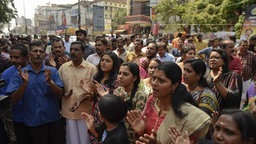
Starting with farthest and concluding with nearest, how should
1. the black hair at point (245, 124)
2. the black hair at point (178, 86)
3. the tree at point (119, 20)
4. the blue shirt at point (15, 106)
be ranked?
1. the tree at point (119, 20)
2. the blue shirt at point (15, 106)
3. the black hair at point (178, 86)
4. the black hair at point (245, 124)

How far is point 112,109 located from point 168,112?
0.51 metres

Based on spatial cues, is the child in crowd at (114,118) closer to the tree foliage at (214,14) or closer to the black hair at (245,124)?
the black hair at (245,124)

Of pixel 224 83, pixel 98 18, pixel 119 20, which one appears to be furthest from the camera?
pixel 119 20

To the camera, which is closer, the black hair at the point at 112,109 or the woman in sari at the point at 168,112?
the woman in sari at the point at 168,112

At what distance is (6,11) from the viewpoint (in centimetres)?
1583

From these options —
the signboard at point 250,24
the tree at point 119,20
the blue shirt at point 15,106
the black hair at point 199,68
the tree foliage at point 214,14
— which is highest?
the tree at point 119,20

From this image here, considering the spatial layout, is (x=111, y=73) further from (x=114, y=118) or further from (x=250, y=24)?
(x=250, y=24)

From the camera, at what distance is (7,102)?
247 centimetres

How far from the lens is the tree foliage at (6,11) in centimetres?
1498

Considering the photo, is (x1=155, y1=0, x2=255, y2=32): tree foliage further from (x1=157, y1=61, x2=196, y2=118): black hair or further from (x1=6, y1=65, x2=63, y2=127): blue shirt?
(x1=157, y1=61, x2=196, y2=118): black hair

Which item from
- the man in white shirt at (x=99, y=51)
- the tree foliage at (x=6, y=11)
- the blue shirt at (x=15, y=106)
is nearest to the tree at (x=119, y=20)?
the tree foliage at (x=6, y=11)

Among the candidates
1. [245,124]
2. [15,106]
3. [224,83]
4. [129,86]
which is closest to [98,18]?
[15,106]

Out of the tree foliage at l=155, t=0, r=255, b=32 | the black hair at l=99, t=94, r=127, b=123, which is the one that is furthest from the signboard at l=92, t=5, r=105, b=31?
the black hair at l=99, t=94, r=127, b=123

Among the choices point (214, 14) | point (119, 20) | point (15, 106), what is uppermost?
point (119, 20)
